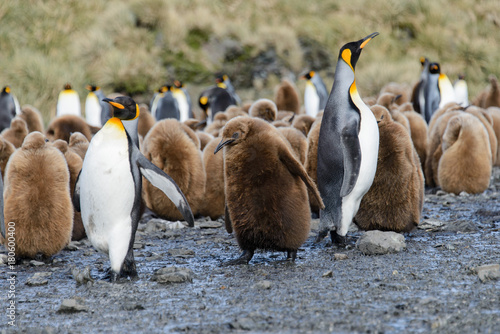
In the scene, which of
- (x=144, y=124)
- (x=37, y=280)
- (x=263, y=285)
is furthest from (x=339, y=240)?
(x=144, y=124)

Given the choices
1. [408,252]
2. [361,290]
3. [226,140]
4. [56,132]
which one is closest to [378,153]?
[408,252]

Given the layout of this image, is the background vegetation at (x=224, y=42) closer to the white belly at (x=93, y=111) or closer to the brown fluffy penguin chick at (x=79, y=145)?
the white belly at (x=93, y=111)

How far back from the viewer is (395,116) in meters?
7.33

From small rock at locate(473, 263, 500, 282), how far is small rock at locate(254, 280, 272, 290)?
1.29 m

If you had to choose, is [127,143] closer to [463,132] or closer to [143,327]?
[143,327]

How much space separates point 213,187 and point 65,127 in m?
3.06

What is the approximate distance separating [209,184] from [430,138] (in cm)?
322

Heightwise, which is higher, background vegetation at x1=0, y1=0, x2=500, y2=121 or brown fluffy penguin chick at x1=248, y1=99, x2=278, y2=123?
background vegetation at x1=0, y1=0, x2=500, y2=121

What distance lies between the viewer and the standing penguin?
5.20 metres

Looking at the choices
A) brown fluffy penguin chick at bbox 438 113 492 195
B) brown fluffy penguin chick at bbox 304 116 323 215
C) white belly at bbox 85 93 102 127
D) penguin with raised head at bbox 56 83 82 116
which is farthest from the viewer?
white belly at bbox 85 93 102 127

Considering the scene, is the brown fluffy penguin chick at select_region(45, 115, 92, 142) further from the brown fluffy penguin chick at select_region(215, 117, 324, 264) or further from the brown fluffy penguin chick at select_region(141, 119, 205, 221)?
the brown fluffy penguin chick at select_region(215, 117, 324, 264)

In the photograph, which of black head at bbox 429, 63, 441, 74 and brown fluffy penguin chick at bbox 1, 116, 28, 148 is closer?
brown fluffy penguin chick at bbox 1, 116, 28, 148

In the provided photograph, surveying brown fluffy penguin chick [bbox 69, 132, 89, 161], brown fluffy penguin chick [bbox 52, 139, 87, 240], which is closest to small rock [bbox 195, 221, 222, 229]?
brown fluffy penguin chick [bbox 52, 139, 87, 240]

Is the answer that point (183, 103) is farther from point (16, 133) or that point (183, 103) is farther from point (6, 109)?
point (16, 133)
